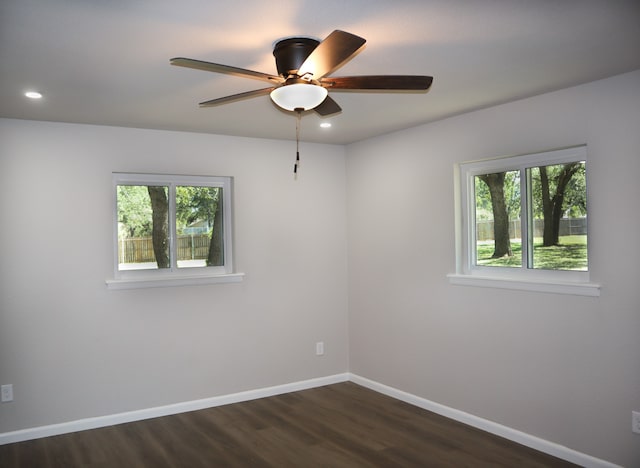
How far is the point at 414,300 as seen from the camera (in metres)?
4.33

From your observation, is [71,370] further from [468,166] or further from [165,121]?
[468,166]

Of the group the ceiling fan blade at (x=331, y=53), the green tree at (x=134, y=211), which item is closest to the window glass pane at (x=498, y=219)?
the ceiling fan blade at (x=331, y=53)

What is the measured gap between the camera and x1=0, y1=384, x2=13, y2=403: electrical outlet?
3.64 m

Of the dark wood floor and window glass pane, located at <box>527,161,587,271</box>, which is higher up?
window glass pane, located at <box>527,161,587,271</box>

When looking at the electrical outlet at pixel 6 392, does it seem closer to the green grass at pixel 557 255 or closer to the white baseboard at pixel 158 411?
the white baseboard at pixel 158 411

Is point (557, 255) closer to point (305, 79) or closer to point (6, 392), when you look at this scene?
point (305, 79)

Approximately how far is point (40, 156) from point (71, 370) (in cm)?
161

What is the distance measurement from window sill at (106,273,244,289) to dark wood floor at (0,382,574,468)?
3.50 feet

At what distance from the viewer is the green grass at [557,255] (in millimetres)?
3246

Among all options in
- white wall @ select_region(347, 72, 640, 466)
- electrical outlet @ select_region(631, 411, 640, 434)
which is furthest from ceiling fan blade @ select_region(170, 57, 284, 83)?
electrical outlet @ select_region(631, 411, 640, 434)

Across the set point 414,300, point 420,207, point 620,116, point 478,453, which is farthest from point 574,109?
point 478,453

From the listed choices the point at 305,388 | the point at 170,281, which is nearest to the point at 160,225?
the point at 170,281

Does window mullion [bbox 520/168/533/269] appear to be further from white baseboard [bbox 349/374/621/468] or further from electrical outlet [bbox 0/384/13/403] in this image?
electrical outlet [bbox 0/384/13/403]

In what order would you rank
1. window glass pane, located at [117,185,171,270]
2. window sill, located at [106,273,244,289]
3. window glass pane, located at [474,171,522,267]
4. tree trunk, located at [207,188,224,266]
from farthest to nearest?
tree trunk, located at [207,188,224,266] → window glass pane, located at [117,185,171,270] → window sill, located at [106,273,244,289] → window glass pane, located at [474,171,522,267]
